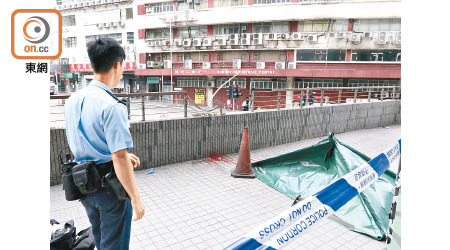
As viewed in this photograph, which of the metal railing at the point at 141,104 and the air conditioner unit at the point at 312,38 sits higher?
the air conditioner unit at the point at 312,38

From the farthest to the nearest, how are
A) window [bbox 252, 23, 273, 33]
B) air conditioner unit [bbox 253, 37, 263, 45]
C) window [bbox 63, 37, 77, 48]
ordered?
1. window [bbox 63, 37, 77, 48]
2. window [bbox 252, 23, 273, 33]
3. air conditioner unit [bbox 253, 37, 263, 45]

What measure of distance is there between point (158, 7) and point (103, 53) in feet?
99.1

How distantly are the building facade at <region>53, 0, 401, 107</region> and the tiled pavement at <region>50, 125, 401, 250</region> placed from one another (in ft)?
57.7

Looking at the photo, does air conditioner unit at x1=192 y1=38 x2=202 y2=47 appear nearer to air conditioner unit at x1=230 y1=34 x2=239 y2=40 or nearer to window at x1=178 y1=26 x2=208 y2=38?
window at x1=178 y1=26 x2=208 y2=38

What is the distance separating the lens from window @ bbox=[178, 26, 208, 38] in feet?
91.2

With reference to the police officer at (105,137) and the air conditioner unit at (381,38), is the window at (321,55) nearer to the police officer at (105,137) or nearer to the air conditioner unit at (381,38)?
the air conditioner unit at (381,38)

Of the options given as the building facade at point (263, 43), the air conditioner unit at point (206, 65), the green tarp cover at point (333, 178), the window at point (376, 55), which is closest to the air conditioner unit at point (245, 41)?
the building facade at point (263, 43)

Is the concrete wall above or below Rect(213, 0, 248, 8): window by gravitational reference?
below

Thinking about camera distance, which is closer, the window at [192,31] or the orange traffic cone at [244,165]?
the orange traffic cone at [244,165]

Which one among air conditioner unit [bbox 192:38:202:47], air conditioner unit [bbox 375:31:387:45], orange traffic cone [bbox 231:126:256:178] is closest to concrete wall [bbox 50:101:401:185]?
orange traffic cone [bbox 231:126:256:178]

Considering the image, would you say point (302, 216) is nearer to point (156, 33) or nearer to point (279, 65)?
point (279, 65)

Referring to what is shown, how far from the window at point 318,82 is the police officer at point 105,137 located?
24.3m

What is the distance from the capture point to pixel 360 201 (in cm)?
384

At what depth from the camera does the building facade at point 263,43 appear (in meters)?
22.5
